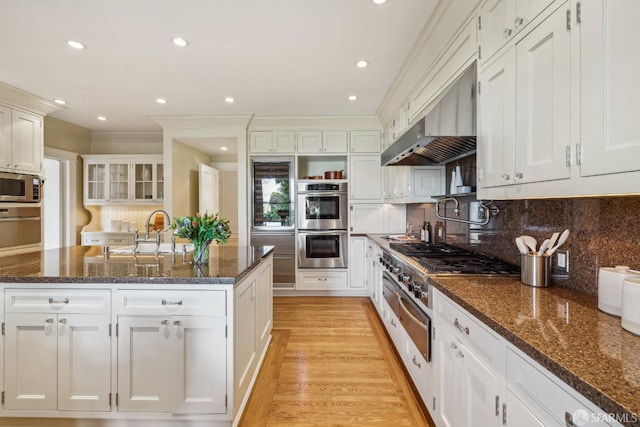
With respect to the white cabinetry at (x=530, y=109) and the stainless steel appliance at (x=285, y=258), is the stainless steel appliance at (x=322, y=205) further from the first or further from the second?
the white cabinetry at (x=530, y=109)

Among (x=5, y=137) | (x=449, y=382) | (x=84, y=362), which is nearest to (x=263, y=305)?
(x=84, y=362)

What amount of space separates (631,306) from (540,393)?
1.37ft

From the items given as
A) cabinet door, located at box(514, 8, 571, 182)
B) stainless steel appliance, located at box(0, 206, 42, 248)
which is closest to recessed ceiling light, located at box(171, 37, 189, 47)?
cabinet door, located at box(514, 8, 571, 182)

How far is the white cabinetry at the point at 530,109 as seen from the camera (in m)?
1.15

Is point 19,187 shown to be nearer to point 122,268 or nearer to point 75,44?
point 75,44

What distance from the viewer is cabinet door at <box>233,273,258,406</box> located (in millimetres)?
1809

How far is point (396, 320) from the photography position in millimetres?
2664

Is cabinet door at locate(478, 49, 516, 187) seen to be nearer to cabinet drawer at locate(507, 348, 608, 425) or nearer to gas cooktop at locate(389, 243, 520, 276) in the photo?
gas cooktop at locate(389, 243, 520, 276)

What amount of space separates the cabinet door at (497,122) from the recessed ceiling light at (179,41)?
2300mm

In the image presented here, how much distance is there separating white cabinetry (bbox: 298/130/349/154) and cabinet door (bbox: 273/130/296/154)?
119mm

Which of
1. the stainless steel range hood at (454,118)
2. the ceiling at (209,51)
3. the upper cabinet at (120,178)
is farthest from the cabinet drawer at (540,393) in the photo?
the upper cabinet at (120,178)

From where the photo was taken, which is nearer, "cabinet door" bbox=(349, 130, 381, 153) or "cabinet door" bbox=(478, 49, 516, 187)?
"cabinet door" bbox=(478, 49, 516, 187)

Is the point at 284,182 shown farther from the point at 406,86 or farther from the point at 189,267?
the point at 189,267

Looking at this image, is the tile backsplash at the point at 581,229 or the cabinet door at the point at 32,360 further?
the cabinet door at the point at 32,360
